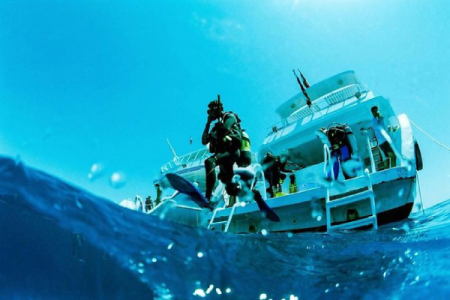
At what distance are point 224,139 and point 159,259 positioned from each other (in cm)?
A: 271

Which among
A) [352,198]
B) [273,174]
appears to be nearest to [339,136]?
[352,198]

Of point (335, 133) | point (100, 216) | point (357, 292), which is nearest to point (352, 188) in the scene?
point (335, 133)

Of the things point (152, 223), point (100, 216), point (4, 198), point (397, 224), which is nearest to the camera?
point (4, 198)

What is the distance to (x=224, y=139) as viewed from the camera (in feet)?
19.3

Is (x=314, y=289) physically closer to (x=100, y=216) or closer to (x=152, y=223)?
(x=152, y=223)

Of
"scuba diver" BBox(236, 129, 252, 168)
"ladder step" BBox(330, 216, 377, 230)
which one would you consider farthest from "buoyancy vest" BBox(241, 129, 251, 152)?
"ladder step" BBox(330, 216, 377, 230)

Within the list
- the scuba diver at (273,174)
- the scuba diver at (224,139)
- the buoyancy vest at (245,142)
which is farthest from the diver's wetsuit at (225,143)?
the scuba diver at (273,174)

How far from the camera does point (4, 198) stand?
454 centimetres

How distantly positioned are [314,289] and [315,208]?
4.26 m

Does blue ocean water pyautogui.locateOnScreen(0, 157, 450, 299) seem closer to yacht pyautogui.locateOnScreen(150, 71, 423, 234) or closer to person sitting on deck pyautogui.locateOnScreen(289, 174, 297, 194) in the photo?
yacht pyautogui.locateOnScreen(150, 71, 423, 234)

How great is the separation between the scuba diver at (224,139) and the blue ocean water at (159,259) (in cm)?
139

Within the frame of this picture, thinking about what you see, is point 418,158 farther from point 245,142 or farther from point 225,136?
point 225,136

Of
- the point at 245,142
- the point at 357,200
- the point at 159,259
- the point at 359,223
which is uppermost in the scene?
the point at 245,142

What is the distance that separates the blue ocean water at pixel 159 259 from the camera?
3.71 metres
